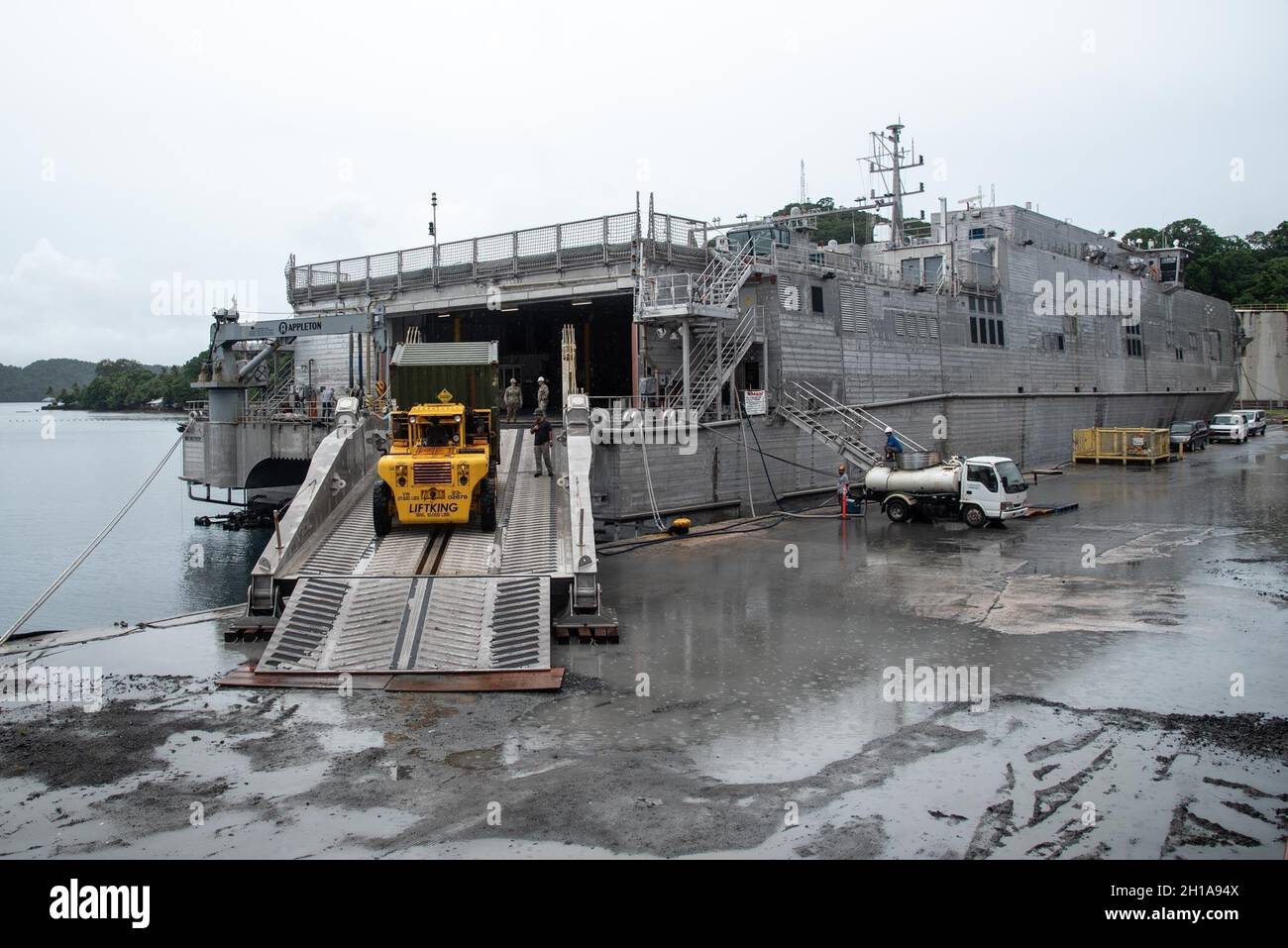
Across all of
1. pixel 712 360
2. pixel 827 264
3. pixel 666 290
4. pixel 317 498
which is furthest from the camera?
pixel 827 264

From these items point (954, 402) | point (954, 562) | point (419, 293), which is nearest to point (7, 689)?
point (954, 562)

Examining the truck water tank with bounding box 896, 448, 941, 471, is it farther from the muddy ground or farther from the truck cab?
the muddy ground

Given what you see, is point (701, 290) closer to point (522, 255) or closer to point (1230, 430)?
point (522, 255)

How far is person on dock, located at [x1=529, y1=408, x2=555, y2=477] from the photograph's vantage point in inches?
902

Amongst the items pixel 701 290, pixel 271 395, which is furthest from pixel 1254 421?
pixel 271 395

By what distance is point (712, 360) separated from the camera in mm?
30891

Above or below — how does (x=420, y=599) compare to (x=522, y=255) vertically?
below

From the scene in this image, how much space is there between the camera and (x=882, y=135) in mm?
46219

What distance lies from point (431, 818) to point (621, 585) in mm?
11758
